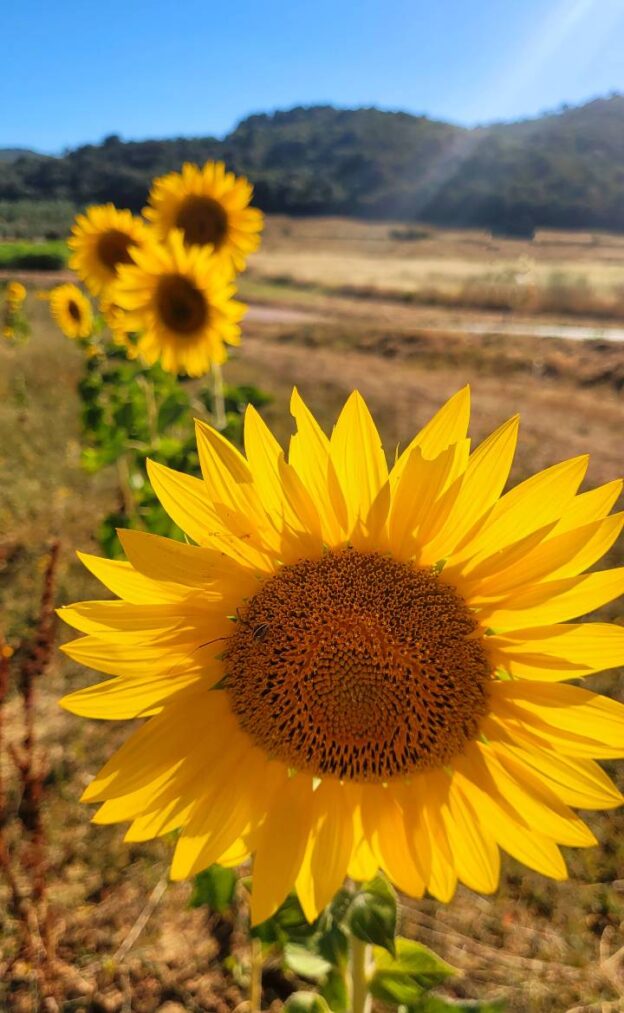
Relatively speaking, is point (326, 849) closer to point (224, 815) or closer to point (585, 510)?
point (224, 815)

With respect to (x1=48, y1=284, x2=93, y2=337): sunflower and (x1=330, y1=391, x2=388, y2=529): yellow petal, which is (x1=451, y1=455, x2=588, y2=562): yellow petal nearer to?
(x1=330, y1=391, x2=388, y2=529): yellow petal

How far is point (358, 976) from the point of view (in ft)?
4.94

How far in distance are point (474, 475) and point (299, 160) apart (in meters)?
50.7

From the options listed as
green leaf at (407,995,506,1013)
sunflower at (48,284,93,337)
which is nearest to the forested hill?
sunflower at (48,284,93,337)

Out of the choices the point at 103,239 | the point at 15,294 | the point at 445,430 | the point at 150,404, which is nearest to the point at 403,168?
the point at 15,294

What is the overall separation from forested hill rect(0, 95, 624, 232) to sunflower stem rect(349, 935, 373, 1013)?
5.96 meters

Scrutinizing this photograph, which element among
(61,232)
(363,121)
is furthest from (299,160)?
(61,232)

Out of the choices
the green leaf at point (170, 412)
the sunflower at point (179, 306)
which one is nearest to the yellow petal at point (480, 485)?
the green leaf at point (170, 412)

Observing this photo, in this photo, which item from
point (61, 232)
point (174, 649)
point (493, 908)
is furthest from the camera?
point (61, 232)

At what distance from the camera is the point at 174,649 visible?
48.2 inches

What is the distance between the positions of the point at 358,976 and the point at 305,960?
267 mm

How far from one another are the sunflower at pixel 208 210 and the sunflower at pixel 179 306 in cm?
52

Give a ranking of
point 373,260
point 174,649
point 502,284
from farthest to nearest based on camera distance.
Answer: point 373,260, point 502,284, point 174,649

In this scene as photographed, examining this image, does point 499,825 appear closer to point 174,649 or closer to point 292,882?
point 292,882
